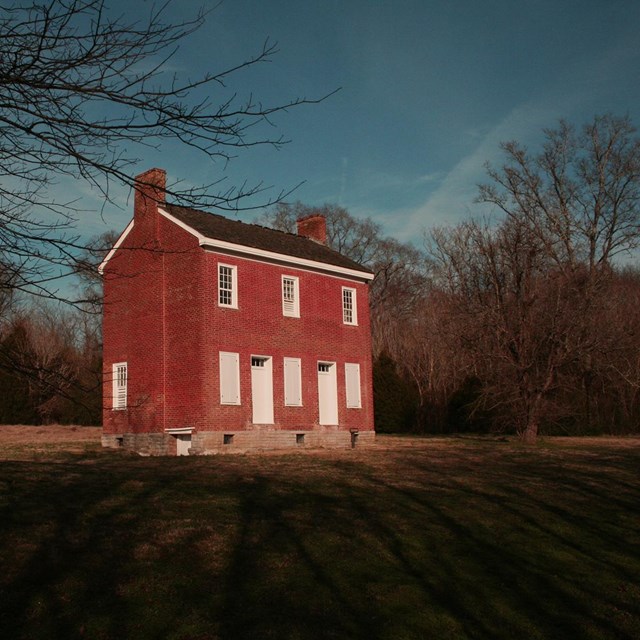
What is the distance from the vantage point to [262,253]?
81.1 feet

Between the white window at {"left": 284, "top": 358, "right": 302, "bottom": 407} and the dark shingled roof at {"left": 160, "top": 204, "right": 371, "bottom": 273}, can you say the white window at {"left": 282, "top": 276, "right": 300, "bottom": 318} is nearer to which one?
the dark shingled roof at {"left": 160, "top": 204, "right": 371, "bottom": 273}

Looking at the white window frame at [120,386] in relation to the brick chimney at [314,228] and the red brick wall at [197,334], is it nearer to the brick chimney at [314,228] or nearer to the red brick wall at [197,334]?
the red brick wall at [197,334]

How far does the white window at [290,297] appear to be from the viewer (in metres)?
26.0

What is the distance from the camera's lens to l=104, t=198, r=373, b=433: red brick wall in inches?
906

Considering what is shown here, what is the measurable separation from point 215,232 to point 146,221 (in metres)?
2.97

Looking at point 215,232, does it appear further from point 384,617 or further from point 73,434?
point 384,617

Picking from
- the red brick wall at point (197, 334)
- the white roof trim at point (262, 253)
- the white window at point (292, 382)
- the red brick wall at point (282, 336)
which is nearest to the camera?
the red brick wall at point (197, 334)

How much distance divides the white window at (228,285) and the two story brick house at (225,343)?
0.03 metres

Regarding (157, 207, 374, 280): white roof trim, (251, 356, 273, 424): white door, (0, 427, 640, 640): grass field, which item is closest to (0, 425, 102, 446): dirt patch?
(251, 356, 273, 424): white door

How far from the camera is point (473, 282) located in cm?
2938

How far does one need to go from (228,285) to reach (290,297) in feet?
9.59

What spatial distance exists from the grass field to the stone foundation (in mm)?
7590

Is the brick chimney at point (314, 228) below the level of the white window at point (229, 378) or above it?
above

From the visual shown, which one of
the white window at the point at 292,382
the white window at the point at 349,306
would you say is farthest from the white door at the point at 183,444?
the white window at the point at 349,306
